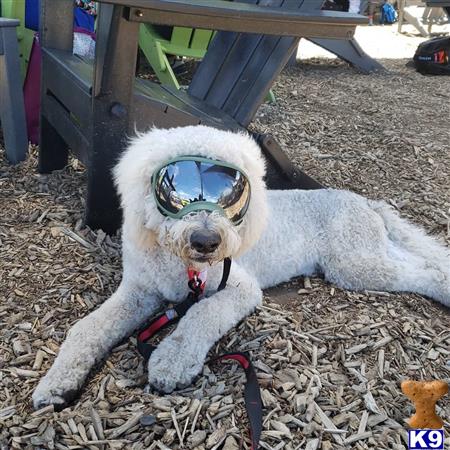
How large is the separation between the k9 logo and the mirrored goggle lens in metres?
0.87

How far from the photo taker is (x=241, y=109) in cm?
336

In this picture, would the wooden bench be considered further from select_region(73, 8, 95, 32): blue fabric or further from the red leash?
select_region(73, 8, 95, 32): blue fabric

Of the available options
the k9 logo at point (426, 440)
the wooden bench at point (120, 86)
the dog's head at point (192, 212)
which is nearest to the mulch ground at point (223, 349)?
the k9 logo at point (426, 440)

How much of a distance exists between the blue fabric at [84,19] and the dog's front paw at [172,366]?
137 inches

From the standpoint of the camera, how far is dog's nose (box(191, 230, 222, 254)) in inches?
71.3

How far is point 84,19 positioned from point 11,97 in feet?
4.82

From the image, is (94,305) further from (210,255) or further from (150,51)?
(150,51)

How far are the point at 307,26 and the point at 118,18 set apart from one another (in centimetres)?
82

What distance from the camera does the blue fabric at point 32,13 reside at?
4055mm

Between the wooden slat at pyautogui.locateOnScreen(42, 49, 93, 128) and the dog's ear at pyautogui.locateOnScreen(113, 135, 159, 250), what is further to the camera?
the wooden slat at pyautogui.locateOnScreen(42, 49, 93, 128)

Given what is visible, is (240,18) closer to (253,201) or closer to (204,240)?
(253,201)

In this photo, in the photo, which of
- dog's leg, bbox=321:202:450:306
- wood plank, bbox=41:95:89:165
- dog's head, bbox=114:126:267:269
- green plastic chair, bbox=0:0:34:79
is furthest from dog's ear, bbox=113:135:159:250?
green plastic chair, bbox=0:0:34:79

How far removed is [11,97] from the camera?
141 inches

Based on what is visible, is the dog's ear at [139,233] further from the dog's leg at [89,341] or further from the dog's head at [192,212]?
the dog's leg at [89,341]
